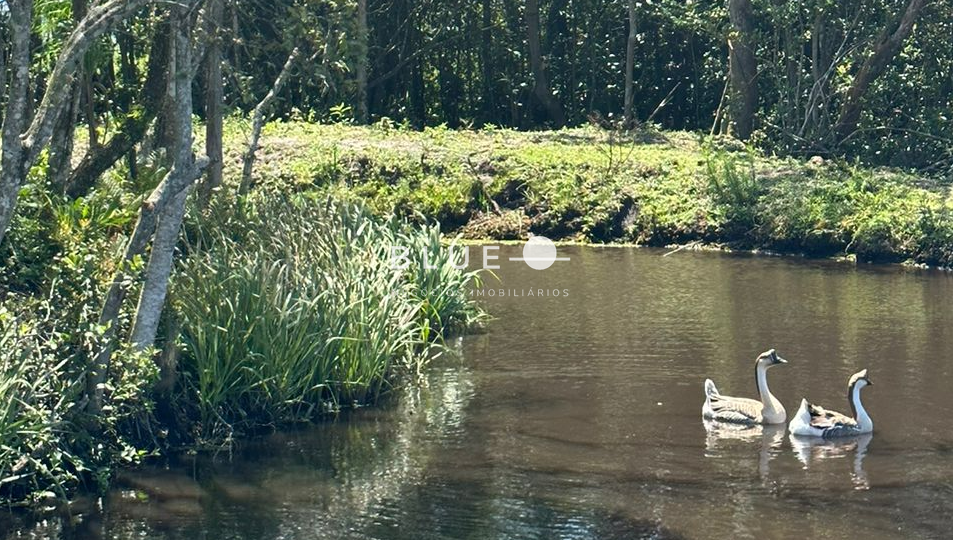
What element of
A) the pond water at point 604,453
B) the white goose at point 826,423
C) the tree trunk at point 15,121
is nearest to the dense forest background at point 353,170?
the tree trunk at point 15,121

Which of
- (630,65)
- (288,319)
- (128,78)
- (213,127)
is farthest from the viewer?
(630,65)

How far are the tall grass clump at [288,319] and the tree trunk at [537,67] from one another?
16.6m

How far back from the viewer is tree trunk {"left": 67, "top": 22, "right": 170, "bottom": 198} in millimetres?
14250

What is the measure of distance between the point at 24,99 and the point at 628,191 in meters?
16.3

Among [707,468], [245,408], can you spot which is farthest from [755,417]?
[245,408]

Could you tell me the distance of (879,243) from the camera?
22.0 m

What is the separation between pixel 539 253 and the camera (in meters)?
22.8

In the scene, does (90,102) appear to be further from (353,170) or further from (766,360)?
(353,170)

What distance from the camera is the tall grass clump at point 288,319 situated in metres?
12.0

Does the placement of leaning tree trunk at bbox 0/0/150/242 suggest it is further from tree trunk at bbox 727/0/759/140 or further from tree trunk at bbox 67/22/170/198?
tree trunk at bbox 727/0/759/140

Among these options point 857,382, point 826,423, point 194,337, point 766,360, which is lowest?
point 826,423

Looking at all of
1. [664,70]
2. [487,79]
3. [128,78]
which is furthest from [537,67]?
[128,78]

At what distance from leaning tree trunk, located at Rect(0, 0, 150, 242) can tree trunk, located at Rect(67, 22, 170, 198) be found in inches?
204

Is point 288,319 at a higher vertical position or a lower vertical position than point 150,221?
lower
